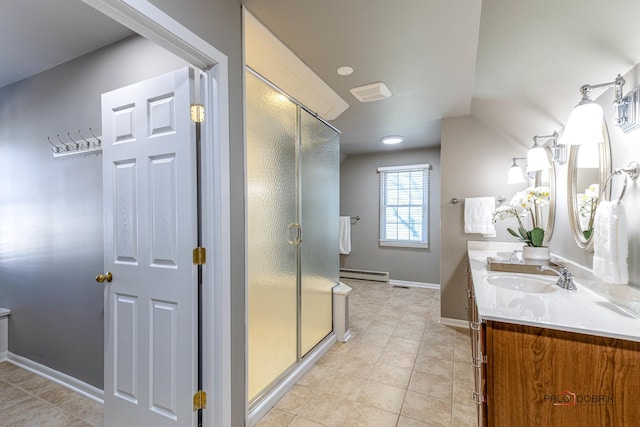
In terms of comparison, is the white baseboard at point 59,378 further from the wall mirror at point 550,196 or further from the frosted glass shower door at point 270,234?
the wall mirror at point 550,196

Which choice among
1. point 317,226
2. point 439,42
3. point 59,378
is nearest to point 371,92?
point 439,42

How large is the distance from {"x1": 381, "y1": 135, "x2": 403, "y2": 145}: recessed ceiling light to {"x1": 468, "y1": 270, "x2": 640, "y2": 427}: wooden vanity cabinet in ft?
11.0

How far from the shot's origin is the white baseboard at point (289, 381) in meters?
1.74

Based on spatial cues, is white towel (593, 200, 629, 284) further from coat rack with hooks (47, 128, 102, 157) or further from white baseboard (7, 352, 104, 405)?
white baseboard (7, 352, 104, 405)

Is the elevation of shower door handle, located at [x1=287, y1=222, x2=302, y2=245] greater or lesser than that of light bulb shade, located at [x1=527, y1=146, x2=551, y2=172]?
lesser

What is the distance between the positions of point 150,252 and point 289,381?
1350 mm

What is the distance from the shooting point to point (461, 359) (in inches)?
97.1

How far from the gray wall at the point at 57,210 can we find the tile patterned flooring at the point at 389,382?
147 cm

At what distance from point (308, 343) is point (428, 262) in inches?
124

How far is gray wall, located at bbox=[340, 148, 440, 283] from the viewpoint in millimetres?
4816

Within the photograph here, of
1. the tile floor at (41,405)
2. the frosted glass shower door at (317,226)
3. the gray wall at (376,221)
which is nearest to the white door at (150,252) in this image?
the tile floor at (41,405)

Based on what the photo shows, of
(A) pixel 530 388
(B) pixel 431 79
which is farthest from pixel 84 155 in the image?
(A) pixel 530 388

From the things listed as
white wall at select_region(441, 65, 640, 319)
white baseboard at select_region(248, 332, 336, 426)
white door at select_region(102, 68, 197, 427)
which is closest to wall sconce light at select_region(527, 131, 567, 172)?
white wall at select_region(441, 65, 640, 319)

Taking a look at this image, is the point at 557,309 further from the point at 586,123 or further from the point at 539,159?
the point at 539,159
